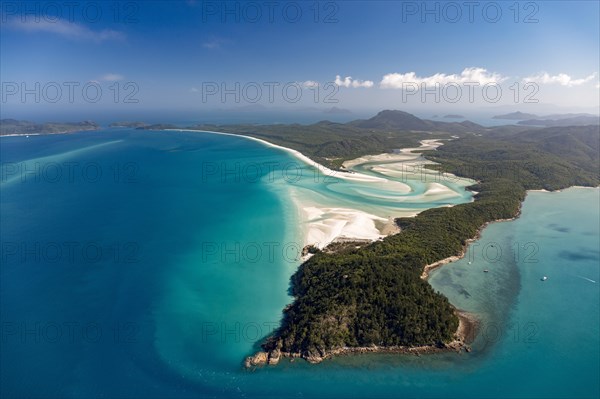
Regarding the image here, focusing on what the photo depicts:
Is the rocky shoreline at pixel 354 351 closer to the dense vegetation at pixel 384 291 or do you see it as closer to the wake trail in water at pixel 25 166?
the dense vegetation at pixel 384 291

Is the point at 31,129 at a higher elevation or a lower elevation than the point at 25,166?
higher

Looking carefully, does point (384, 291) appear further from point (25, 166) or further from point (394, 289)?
point (25, 166)

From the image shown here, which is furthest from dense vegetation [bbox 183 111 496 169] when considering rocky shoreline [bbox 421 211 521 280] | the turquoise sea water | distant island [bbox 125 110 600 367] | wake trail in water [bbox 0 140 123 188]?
wake trail in water [bbox 0 140 123 188]

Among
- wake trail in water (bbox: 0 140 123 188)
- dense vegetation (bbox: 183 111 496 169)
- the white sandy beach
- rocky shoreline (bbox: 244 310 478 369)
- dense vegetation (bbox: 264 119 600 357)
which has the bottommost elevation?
rocky shoreline (bbox: 244 310 478 369)

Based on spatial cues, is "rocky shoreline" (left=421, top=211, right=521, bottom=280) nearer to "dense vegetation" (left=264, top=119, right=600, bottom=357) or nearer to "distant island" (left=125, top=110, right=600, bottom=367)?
"distant island" (left=125, top=110, right=600, bottom=367)

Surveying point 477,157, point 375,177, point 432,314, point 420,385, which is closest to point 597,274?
point 432,314

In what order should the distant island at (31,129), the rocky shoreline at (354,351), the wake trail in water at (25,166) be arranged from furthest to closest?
the distant island at (31,129), the wake trail in water at (25,166), the rocky shoreline at (354,351)

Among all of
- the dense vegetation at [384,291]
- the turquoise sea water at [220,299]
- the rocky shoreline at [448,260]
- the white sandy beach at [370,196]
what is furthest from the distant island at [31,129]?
the rocky shoreline at [448,260]

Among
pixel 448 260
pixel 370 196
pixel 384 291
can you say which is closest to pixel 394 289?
pixel 384 291
